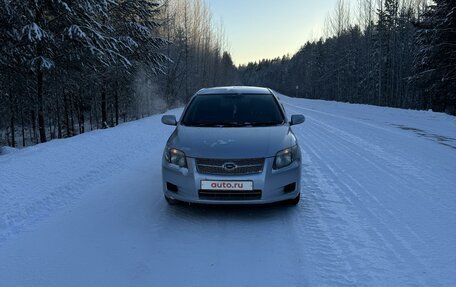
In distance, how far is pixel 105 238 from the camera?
4.43 m

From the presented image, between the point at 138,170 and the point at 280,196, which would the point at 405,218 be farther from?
the point at 138,170

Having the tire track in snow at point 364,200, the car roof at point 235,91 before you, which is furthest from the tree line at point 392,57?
the car roof at point 235,91

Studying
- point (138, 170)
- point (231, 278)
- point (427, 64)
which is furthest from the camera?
point (427, 64)

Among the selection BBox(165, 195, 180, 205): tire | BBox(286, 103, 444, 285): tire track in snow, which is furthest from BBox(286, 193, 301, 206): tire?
BBox(165, 195, 180, 205): tire

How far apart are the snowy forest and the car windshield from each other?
9961 millimetres

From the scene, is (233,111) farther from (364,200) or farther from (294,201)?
(364,200)

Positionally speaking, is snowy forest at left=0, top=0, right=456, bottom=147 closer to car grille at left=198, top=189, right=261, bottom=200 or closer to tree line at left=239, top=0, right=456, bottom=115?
tree line at left=239, top=0, right=456, bottom=115

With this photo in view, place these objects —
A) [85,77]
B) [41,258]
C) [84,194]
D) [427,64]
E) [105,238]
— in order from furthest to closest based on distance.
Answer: [427,64] → [85,77] → [84,194] → [105,238] → [41,258]

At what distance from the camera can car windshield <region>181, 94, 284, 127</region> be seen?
19.7 feet

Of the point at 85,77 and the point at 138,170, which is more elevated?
the point at 85,77

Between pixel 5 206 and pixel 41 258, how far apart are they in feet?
6.14

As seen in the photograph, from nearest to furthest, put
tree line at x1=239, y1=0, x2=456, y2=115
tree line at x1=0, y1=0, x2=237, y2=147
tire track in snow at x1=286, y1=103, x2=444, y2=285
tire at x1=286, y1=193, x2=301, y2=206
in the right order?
tire track in snow at x1=286, y1=103, x2=444, y2=285, tire at x1=286, y1=193, x2=301, y2=206, tree line at x1=0, y1=0, x2=237, y2=147, tree line at x1=239, y1=0, x2=456, y2=115

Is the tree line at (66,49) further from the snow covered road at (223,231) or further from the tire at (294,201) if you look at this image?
the tire at (294,201)

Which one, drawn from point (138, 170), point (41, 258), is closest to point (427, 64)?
point (138, 170)
